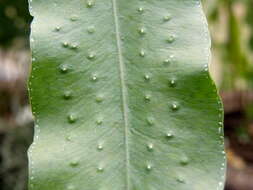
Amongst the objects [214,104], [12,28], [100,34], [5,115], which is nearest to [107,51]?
[100,34]

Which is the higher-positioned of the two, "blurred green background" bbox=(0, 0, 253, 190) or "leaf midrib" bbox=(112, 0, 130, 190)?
"leaf midrib" bbox=(112, 0, 130, 190)

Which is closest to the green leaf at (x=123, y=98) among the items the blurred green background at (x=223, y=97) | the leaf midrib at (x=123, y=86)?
the leaf midrib at (x=123, y=86)

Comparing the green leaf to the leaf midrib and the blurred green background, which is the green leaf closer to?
the leaf midrib

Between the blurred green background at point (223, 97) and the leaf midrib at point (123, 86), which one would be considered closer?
the leaf midrib at point (123, 86)

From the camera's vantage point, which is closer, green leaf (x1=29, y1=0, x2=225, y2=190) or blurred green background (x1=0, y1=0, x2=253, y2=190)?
green leaf (x1=29, y1=0, x2=225, y2=190)

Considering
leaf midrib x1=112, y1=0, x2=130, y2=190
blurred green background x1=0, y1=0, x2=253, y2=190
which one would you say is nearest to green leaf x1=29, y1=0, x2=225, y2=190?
leaf midrib x1=112, y1=0, x2=130, y2=190

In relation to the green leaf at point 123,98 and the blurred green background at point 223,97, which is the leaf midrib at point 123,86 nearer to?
the green leaf at point 123,98
